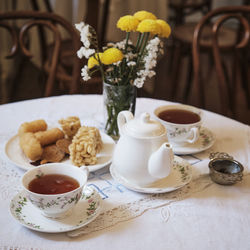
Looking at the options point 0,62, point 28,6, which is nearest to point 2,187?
point 0,62

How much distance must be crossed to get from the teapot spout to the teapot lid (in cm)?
4

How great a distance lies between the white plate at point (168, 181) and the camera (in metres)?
0.83

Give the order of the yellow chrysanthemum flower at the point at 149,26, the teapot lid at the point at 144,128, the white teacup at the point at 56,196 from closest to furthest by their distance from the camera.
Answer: the white teacup at the point at 56,196 < the teapot lid at the point at 144,128 < the yellow chrysanthemum flower at the point at 149,26

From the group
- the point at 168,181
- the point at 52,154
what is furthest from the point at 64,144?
the point at 168,181

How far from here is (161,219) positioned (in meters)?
0.77

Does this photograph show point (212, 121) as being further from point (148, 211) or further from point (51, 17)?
point (51, 17)

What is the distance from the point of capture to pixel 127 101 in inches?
40.5

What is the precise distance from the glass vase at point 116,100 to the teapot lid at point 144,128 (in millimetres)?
198

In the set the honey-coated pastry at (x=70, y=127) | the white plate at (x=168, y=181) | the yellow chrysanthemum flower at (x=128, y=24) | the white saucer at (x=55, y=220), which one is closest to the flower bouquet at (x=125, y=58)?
the yellow chrysanthemum flower at (x=128, y=24)

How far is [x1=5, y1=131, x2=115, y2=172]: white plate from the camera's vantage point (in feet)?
2.97

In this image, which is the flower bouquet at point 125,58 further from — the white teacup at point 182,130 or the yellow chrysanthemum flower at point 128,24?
the white teacup at point 182,130

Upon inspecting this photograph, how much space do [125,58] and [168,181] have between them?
1.06ft

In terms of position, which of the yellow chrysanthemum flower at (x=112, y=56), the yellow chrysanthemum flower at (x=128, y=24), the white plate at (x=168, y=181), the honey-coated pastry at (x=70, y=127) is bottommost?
the white plate at (x=168, y=181)

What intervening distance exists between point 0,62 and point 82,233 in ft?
8.14
